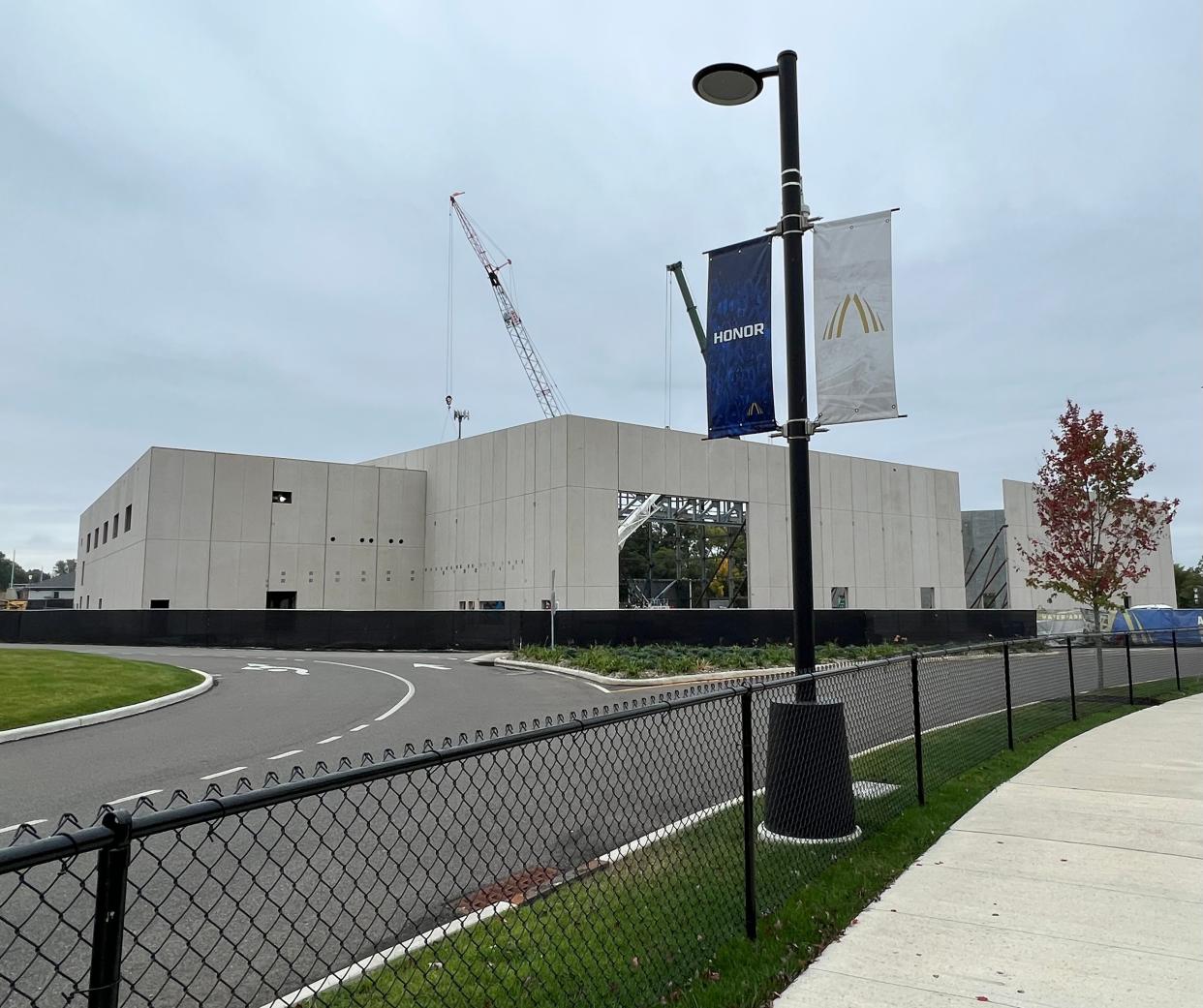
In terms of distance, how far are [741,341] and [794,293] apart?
58 cm

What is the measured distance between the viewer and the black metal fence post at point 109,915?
81.4 inches

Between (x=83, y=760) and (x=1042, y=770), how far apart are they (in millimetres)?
10962

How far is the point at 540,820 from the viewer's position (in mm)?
7746

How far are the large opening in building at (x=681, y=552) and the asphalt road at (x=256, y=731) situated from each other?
14.8 meters

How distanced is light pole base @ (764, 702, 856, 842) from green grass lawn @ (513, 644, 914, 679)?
15.7 metres

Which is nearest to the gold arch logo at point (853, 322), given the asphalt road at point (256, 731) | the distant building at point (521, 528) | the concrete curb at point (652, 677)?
the asphalt road at point (256, 731)

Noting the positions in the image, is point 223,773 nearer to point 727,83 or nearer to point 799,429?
point 799,429

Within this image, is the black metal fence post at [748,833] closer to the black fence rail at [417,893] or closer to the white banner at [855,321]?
the black fence rail at [417,893]

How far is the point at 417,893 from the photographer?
16.8 ft

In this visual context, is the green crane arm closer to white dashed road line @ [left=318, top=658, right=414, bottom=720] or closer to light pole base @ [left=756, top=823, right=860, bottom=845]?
white dashed road line @ [left=318, top=658, right=414, bottom=720]

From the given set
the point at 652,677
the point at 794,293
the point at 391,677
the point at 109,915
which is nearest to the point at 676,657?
the point at 652,677

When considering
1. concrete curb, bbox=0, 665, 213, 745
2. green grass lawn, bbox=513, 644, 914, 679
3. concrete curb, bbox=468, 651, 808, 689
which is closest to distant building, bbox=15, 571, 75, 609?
green grass lawn, bbox=513, 644, 914, 679

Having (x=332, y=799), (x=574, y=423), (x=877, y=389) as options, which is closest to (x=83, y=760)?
(x=332, y=799)

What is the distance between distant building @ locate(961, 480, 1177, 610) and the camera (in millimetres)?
52844
